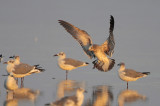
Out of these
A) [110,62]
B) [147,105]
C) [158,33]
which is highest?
[158,33]

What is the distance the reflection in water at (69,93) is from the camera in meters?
7.98

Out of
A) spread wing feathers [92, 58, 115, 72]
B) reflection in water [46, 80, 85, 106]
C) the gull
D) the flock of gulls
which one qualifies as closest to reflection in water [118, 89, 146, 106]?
reflection in water [46, 80, 85, 106]

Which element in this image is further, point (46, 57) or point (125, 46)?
point (125, 46)

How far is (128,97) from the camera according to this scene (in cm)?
1038

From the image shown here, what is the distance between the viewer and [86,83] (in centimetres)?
1261

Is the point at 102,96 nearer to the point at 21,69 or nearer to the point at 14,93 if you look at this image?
the point at 14,93

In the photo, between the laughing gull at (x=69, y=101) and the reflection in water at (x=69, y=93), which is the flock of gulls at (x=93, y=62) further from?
A: the laughing gull at (x=69, y=101)

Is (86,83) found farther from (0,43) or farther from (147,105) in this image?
(0,43)

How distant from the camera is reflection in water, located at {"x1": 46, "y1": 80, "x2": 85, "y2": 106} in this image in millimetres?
7980

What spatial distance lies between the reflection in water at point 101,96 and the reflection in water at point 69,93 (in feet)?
1.59

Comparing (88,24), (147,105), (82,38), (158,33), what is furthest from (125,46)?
(147,105)

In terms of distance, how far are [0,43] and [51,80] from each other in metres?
9.45

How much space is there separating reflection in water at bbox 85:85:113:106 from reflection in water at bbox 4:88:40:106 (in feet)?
4.76

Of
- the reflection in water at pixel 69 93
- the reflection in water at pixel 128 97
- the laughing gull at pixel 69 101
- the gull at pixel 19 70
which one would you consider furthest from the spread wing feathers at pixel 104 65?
the laughing gull at pixel 69 101
